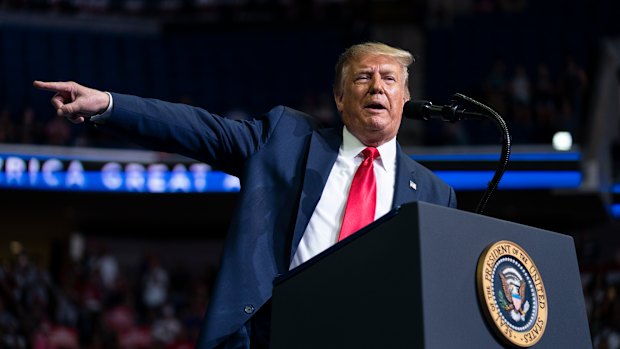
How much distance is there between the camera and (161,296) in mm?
10773

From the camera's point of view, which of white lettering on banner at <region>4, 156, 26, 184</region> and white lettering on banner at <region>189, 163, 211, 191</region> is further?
white lettering on banner at <region>189, 163, 211, 191</region>

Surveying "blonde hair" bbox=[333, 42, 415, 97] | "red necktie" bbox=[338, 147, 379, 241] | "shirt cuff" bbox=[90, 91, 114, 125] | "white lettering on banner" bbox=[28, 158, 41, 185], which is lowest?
"white lettering on banner" bbox=[28, 158, 41, 185]

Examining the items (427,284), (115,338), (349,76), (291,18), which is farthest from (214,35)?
(427,284)

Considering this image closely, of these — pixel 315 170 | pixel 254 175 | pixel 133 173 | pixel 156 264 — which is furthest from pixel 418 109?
pixel 156 264

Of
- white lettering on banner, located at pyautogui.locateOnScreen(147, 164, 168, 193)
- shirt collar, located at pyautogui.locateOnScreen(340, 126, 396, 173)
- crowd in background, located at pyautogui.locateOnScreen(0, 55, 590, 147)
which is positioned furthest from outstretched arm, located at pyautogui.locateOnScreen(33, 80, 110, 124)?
white lettering on banner, located at pyautogui.locateOnScreen(147, 164, 168, 193)

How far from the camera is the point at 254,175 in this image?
2.23 m

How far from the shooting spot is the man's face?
230 cm

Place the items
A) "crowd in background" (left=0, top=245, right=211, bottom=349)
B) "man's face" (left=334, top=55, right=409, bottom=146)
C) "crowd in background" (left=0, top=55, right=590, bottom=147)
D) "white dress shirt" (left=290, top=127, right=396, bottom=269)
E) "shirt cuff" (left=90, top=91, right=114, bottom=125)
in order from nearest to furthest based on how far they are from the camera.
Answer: "shirt cuff" (left=90, top=91, right=114, bottom=125) → "white dress shirt" (left=290, top=127, right=396, bottom=269) → "man's face" (left=334, top=55, right=409, bottom=146) → "crowd in background" (left=0, top=245, right=211, bottom=349) → "crowd in background" (left=0, top=55, right=590, bottom=147)

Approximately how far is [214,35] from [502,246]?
11888 mm

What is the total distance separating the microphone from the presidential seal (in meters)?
0.44

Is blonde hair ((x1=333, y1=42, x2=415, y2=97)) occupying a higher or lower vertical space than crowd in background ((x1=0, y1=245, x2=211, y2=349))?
higher

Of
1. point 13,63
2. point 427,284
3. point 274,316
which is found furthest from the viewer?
point 13,63

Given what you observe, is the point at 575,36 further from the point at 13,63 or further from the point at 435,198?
the point at 435,198

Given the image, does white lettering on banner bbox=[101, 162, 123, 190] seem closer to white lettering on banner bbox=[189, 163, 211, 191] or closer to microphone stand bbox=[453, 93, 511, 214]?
white lettering on banner bbox=[189, 163, 211, 191]
